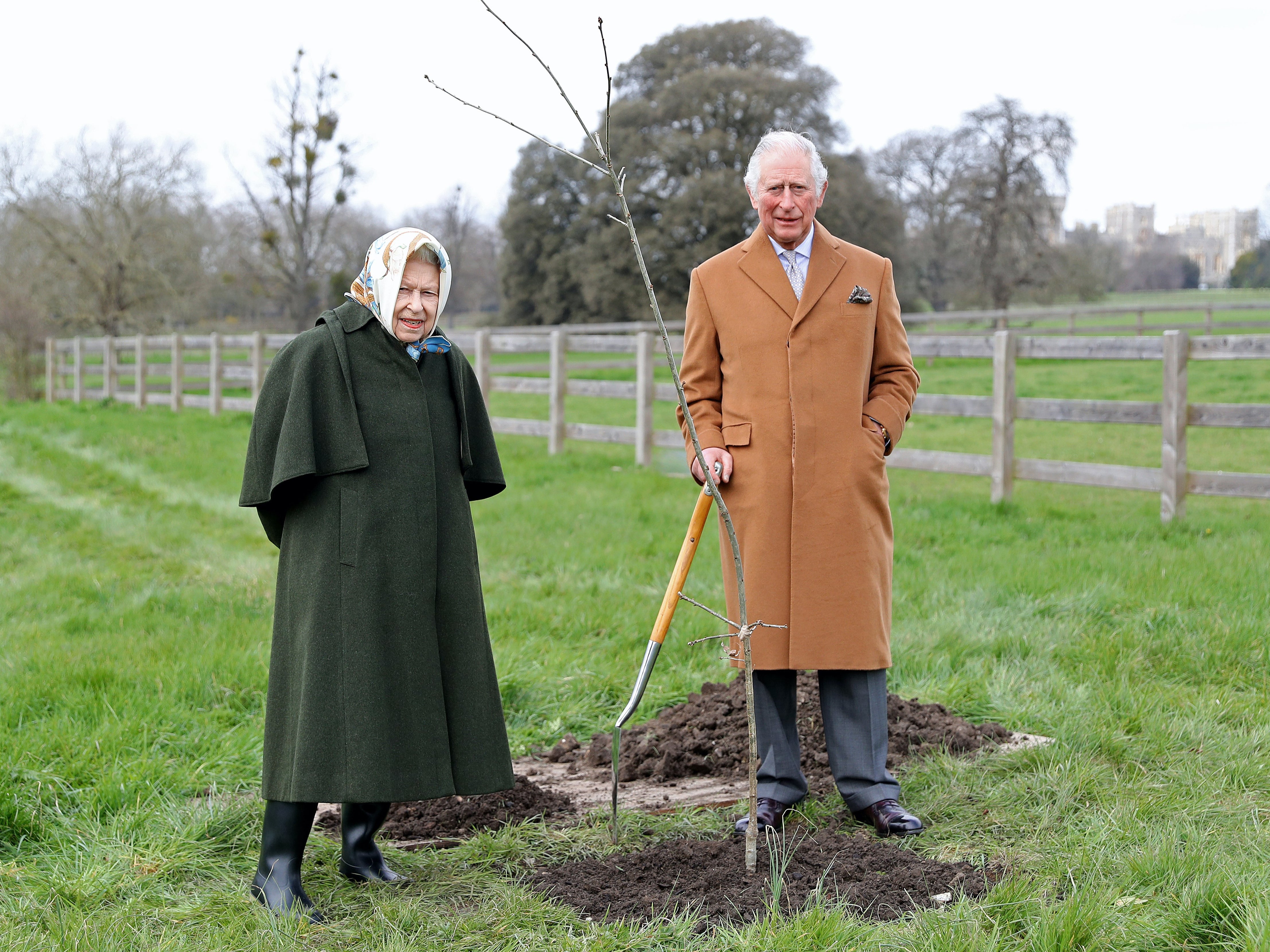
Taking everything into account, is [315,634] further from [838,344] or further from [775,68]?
[775,68]

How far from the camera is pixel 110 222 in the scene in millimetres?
30391

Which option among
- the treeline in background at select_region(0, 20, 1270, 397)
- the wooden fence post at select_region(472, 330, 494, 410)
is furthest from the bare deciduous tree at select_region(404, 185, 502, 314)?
the wooden fence post at select_region(472, 330, 494, 410)

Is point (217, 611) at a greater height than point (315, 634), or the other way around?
point (315, 634)

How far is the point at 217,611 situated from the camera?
6125 millimetres

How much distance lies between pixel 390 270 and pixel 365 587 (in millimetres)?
827

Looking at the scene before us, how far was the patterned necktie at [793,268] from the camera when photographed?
3.50 m

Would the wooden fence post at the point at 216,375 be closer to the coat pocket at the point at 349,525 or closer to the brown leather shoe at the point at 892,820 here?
the coat pocket at the point at 349,525

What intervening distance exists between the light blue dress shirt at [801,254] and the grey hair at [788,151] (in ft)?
0.53

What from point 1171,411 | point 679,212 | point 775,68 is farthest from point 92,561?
point 775,68

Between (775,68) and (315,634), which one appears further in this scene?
(775,68)

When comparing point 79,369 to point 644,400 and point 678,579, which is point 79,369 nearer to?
point 644,400

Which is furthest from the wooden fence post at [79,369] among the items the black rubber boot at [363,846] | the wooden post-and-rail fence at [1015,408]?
the black rubber boot at [363,846]

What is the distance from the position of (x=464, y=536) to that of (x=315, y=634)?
490mm

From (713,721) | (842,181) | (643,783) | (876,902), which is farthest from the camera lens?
(842,181)
